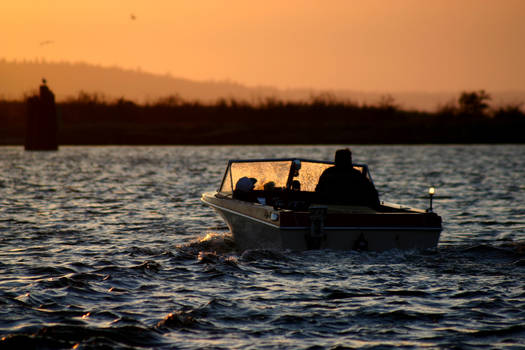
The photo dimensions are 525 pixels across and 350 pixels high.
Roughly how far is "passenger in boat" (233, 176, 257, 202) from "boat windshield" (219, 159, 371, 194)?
147 millimetres

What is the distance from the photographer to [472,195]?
1007 inches

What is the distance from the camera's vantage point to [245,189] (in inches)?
526

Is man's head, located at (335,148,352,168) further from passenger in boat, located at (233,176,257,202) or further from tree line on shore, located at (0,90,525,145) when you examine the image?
tree line on shore, located at (0,90,525,145)

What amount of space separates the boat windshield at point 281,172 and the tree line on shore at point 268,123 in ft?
261

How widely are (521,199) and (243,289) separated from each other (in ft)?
54.4

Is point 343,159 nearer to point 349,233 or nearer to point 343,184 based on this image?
point 343,184

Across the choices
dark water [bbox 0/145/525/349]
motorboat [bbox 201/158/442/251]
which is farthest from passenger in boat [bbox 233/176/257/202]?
dark water [bbox 0/145/525/349]

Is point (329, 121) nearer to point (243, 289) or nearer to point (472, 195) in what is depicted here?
point (472, 195)

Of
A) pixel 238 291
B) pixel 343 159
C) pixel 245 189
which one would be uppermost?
pixel 343 159

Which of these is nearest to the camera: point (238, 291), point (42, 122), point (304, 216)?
point (238, 291)

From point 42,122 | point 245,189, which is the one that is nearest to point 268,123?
point 42,122

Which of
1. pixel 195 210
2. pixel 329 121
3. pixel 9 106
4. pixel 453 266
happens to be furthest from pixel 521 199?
pixel 9 106

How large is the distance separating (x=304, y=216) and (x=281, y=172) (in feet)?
9.05

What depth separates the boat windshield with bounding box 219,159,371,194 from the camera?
12984 millimetres
